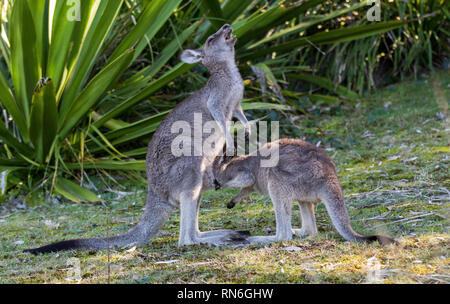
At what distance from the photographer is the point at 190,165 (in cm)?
365

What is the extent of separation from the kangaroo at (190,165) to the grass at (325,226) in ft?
0.33

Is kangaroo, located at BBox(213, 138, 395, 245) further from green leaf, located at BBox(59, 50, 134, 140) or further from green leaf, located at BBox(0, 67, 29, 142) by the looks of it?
green leaf, located at BBox(0, 67, 29, 142)

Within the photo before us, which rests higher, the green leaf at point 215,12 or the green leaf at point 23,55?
the green leaf at point 215,12

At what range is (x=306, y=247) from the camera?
3.20 meters

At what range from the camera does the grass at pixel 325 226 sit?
9.14ft

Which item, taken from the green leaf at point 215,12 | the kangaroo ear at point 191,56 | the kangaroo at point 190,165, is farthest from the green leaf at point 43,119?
the green leaf at point 215,12

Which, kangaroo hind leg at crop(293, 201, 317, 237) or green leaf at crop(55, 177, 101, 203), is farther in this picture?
green leaf at crop(55, 177, 101, 203)

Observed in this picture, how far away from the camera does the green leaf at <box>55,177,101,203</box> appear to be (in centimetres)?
491

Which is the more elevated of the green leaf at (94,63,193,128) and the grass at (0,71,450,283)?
the green leaf at (94,63,193,128)

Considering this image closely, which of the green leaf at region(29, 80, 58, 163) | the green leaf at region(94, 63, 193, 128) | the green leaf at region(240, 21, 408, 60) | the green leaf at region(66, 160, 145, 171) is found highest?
the green leaf at region(240, 21, 408, 60)

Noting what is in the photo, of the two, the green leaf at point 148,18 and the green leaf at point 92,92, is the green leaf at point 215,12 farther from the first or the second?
the green leaf at point 92,92

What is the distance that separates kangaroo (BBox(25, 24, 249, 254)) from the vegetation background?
0.14 metres

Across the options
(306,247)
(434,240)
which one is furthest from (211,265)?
(434,240)

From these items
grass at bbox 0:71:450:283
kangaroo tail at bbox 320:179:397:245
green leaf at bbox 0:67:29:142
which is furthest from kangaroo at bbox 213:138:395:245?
green leaf at bbox 0:67:29:142
